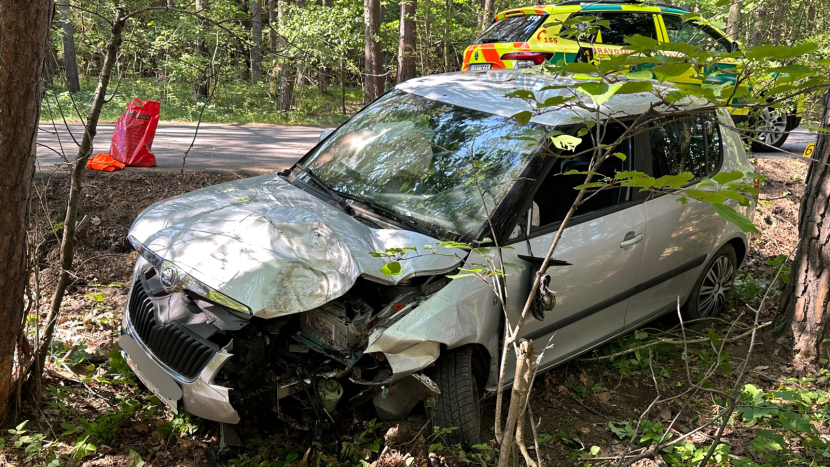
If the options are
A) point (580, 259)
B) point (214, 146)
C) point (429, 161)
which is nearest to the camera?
point (580, 259)

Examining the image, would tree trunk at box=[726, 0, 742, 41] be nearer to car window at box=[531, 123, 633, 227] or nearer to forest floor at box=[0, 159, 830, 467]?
car window at box=[531, 123, 633, 227]

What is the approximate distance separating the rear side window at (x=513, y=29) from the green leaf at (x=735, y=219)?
7.44m

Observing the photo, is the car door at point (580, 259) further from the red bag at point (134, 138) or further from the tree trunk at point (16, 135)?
the red bag at point (134, 138)

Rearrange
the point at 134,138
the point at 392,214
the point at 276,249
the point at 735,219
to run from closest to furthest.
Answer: the point at 735,219
the point at 276,249
the point at 392,214
the point at 134,138

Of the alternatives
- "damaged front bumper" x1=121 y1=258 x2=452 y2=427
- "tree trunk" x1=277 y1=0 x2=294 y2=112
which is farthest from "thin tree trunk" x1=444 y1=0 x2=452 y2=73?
"damaged front bumper" x1=121 y1=258 x2=452 y2=427

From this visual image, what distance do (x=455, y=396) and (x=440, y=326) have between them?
425 millimetres

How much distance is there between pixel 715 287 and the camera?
15.8 ft

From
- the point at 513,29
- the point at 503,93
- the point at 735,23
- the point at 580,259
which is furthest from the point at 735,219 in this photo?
the point at 513,29

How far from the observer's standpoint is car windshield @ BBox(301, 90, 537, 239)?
10.6 feet

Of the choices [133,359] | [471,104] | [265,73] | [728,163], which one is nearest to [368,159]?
[471,104]

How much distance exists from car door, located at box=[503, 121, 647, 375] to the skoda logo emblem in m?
1.63

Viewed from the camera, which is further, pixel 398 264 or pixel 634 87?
pixel 398 264

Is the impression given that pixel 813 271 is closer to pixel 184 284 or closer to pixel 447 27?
pixel 184 284

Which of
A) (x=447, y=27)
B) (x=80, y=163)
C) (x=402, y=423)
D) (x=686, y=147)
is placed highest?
(x=447, y=27)
